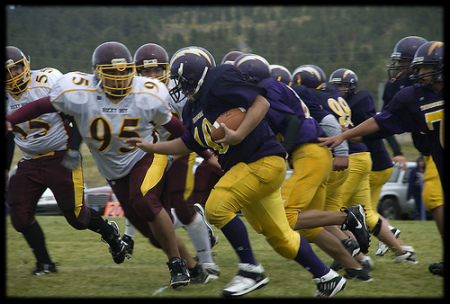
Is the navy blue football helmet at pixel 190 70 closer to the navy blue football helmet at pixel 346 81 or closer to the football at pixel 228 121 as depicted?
the football at pixel 228 121

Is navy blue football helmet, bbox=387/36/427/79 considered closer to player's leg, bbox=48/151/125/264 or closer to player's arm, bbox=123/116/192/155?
player's arm, bbox=123/116/192/155

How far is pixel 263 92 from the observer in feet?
13.6

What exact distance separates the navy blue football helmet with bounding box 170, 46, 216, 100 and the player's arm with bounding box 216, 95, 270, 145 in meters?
0.44

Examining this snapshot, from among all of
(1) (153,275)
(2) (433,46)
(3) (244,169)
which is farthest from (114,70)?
(2) (433,46)

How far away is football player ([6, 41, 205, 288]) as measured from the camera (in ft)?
14.9

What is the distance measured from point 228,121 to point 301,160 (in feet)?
3.49

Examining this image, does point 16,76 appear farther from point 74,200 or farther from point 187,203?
point 187,203

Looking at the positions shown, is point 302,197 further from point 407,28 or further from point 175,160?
point 407,28

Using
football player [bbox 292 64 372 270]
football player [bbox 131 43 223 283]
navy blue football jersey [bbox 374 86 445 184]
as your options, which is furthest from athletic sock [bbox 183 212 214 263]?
navy blue football jersey [bbox 374 86 445 184]

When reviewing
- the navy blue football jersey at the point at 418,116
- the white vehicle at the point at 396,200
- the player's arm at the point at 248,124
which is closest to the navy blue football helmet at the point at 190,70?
the player's arm at the point at 248,124

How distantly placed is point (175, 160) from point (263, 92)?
1.37m

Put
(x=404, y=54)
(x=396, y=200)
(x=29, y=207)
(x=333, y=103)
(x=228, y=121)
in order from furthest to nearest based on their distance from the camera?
1. (x=396, y=200)
2. (x=404, y=54)
3. (x=333, y=103)
4. (x=29, y=207)
5. (x=228, y=121)

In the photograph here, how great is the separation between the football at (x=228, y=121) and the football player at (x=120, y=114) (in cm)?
77

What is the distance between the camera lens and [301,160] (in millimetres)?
4824
